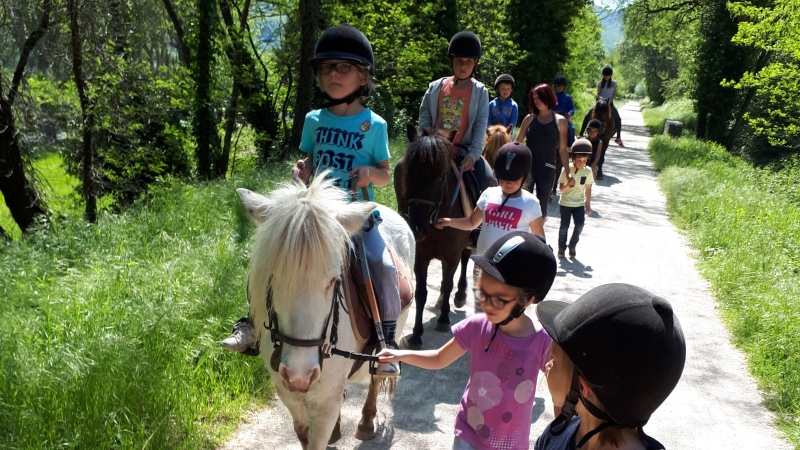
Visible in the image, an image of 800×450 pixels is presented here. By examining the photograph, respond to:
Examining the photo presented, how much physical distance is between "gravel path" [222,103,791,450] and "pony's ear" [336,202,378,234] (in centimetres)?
81

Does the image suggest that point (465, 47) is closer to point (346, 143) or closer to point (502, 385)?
point (346, 143)

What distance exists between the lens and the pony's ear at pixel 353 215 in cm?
246

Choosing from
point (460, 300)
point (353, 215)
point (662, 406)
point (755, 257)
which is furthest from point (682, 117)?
point (353, 215)

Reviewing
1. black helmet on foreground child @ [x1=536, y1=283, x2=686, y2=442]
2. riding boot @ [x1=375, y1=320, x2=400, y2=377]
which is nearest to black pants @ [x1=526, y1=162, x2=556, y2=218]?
riding boot @ [x1=375, y1=320, x2=400, y2=377]

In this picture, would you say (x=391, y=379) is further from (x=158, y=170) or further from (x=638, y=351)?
(x=158, y=170)

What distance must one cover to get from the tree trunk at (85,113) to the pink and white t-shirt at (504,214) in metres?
6.68

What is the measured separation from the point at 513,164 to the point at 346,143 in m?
1.36

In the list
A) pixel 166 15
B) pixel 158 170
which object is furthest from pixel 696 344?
pixel 166 15

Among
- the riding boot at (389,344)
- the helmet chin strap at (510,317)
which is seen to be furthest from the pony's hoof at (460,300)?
the helmet chin strap at (510,317)

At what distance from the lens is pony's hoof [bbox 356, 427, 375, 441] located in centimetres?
369

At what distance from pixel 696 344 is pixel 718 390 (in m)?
0.87

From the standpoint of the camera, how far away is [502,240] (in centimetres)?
203

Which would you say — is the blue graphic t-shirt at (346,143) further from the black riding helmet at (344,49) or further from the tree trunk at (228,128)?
the tree trunk at (228,128)

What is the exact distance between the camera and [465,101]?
5352 mm
